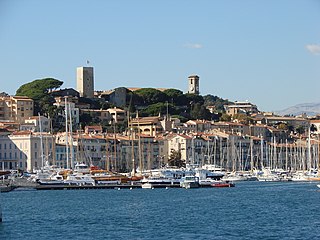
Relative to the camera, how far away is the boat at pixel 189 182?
169 ft

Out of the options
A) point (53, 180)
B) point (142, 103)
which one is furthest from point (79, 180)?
point (142, 103)

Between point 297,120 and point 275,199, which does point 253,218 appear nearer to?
point 275,199

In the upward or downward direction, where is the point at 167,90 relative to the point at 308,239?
upward

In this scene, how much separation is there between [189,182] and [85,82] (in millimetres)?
48116

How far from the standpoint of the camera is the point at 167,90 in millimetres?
97250

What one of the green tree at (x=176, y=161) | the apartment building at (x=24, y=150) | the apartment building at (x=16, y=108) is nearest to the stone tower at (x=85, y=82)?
the apartment building at (x=16, y=108)

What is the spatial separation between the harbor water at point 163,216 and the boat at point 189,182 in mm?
6969

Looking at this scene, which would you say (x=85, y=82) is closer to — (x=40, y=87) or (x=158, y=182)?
(x=40, y=87)

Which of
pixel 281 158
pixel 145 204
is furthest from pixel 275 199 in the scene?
pixel 281 158

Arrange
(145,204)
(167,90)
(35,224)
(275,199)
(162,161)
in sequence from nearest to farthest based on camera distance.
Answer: (35,224), (145,204), (275,199), (162,161), (167,90)

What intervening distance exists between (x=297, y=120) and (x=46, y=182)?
59.8m

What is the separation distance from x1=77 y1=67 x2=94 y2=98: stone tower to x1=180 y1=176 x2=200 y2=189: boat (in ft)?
149

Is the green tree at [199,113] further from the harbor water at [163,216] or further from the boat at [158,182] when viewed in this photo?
the harbor water at [163,216]

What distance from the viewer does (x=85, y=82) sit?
323ft
